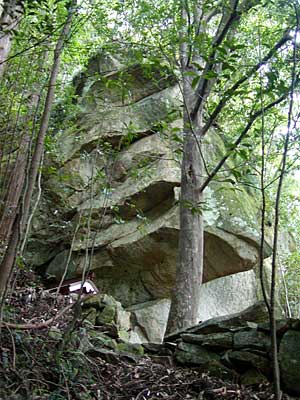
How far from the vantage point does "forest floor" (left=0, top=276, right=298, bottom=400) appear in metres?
2.45

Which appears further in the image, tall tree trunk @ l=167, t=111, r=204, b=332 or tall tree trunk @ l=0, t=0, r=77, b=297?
tall tree trunk @ l=167, t=111, r=204, b=332

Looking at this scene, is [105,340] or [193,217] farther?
[193,217]

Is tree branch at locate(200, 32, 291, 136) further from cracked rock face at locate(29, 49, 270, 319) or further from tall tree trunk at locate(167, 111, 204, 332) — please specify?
cracked rock face at locate(29, 49, 270, 319)

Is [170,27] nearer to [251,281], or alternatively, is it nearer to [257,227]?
[257,227]

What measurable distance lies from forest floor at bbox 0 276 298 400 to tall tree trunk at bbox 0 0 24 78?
5.76 feet

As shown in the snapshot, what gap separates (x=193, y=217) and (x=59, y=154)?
3.21 metres

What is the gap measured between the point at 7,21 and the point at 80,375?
2.32 metres

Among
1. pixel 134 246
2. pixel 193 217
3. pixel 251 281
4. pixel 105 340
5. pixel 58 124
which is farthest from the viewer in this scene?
pixel 251 281

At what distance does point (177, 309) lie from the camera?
15.3 feet

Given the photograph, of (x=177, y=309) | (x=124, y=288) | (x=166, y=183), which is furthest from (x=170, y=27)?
(x=124, y=288)

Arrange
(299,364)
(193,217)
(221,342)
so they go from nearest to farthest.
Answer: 1. (299,364)
2. (221,342)
3. (193,217)

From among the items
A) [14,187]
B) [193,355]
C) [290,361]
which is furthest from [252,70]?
[14,187]

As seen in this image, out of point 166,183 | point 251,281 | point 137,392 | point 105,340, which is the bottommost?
point 137,392

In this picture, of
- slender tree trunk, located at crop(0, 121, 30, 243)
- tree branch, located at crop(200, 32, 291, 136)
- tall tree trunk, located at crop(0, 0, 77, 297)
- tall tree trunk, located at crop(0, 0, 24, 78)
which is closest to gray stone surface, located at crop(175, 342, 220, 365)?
tall tree trunk, located at crop(0, 0, 77, 297)
